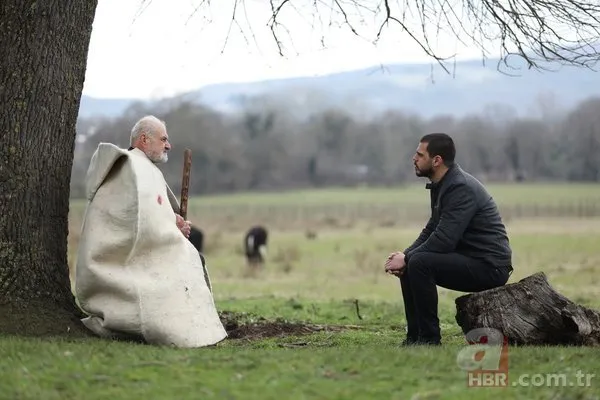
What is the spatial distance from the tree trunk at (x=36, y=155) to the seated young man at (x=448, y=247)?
267 cm

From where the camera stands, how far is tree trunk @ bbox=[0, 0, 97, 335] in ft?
25.0

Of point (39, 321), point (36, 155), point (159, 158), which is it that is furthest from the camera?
point (159, 158)

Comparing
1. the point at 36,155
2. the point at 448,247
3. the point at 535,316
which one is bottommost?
the point at 535,316

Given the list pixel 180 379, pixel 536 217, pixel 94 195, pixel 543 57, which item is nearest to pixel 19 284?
pixel 94 195

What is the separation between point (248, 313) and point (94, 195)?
402 cm

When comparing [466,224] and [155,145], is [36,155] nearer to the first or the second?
[155,145]

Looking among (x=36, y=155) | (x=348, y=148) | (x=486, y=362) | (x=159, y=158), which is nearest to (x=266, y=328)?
(x=159, y=158)

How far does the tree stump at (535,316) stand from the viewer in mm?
7676

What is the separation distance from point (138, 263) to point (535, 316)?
10.4 feet

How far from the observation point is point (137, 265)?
755 cm

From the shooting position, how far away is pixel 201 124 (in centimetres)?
7588

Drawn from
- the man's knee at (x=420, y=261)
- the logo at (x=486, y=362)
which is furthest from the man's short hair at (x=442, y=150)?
the logo at (x=486, y=362)

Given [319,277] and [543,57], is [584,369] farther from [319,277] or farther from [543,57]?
[319,277]

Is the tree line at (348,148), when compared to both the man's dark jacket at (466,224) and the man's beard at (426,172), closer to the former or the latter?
the man's beard at (426,172)
